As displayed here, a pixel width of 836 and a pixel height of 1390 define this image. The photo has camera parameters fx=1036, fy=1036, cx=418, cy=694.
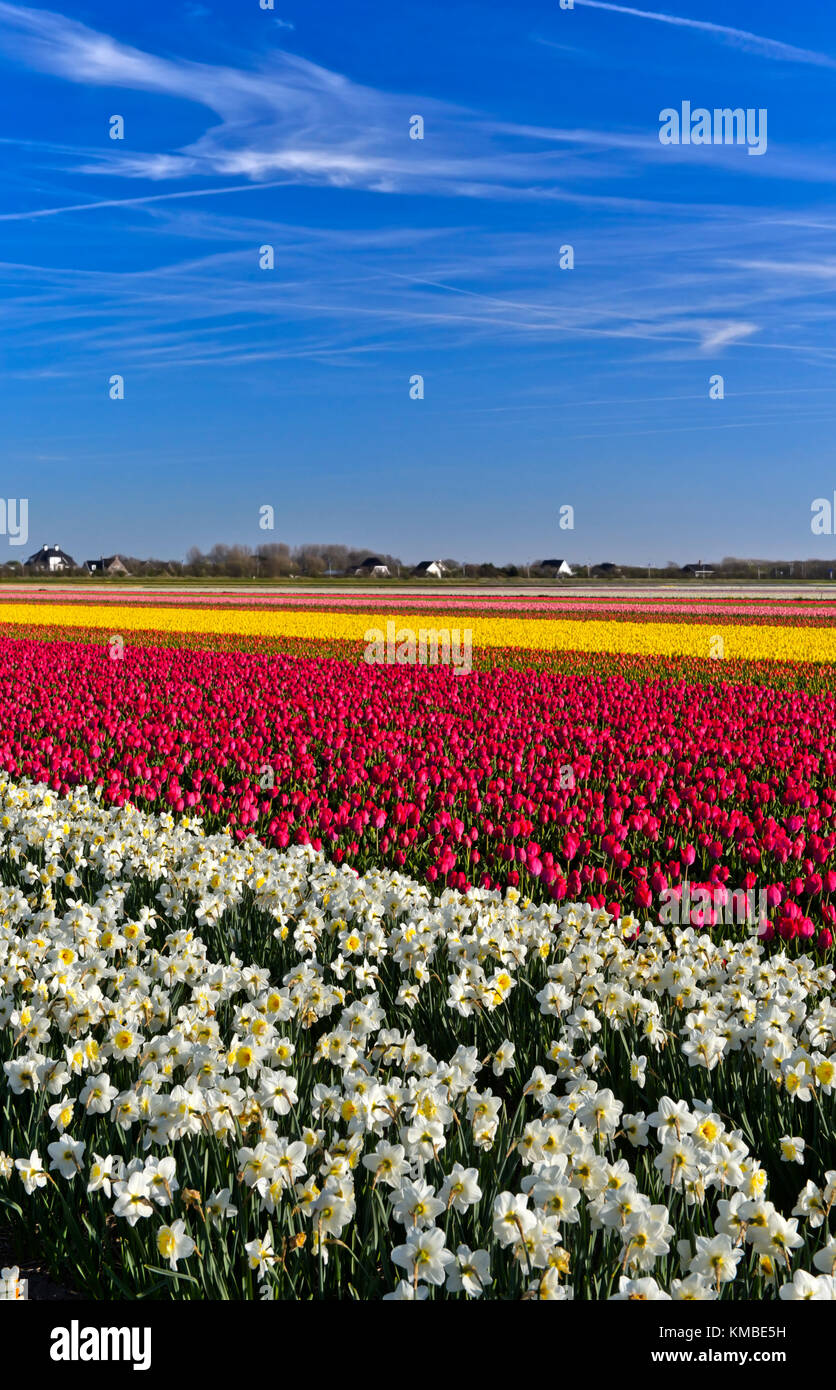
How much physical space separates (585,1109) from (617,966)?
1570 mm

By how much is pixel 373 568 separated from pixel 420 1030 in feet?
432

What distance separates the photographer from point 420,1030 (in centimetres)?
482

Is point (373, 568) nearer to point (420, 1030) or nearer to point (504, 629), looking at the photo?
point (504, 629)

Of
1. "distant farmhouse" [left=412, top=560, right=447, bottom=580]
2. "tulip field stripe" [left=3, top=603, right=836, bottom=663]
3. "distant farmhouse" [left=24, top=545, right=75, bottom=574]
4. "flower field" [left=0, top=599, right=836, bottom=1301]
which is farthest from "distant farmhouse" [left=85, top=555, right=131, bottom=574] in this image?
"flower field" [left=0, top=599, right=836, bottom=1301]

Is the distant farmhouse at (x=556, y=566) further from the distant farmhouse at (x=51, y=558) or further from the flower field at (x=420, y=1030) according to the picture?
the flower field at (x=420, y=1030)

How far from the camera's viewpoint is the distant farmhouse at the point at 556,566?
11576cm

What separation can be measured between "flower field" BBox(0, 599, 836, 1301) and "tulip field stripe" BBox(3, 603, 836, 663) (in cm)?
1595

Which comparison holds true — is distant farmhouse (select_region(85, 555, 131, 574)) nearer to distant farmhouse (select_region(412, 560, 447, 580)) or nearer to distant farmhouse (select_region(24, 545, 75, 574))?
distant farmhouse (select_region(24, 545, 75, 574))

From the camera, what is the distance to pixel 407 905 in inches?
223

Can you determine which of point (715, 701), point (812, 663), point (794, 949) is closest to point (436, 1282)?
point (794, 949)

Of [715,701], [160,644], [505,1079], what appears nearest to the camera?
[505,1079]

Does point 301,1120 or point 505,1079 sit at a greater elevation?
point 301,1120

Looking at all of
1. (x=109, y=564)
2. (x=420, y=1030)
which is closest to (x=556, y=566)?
(x=109, y=564)
